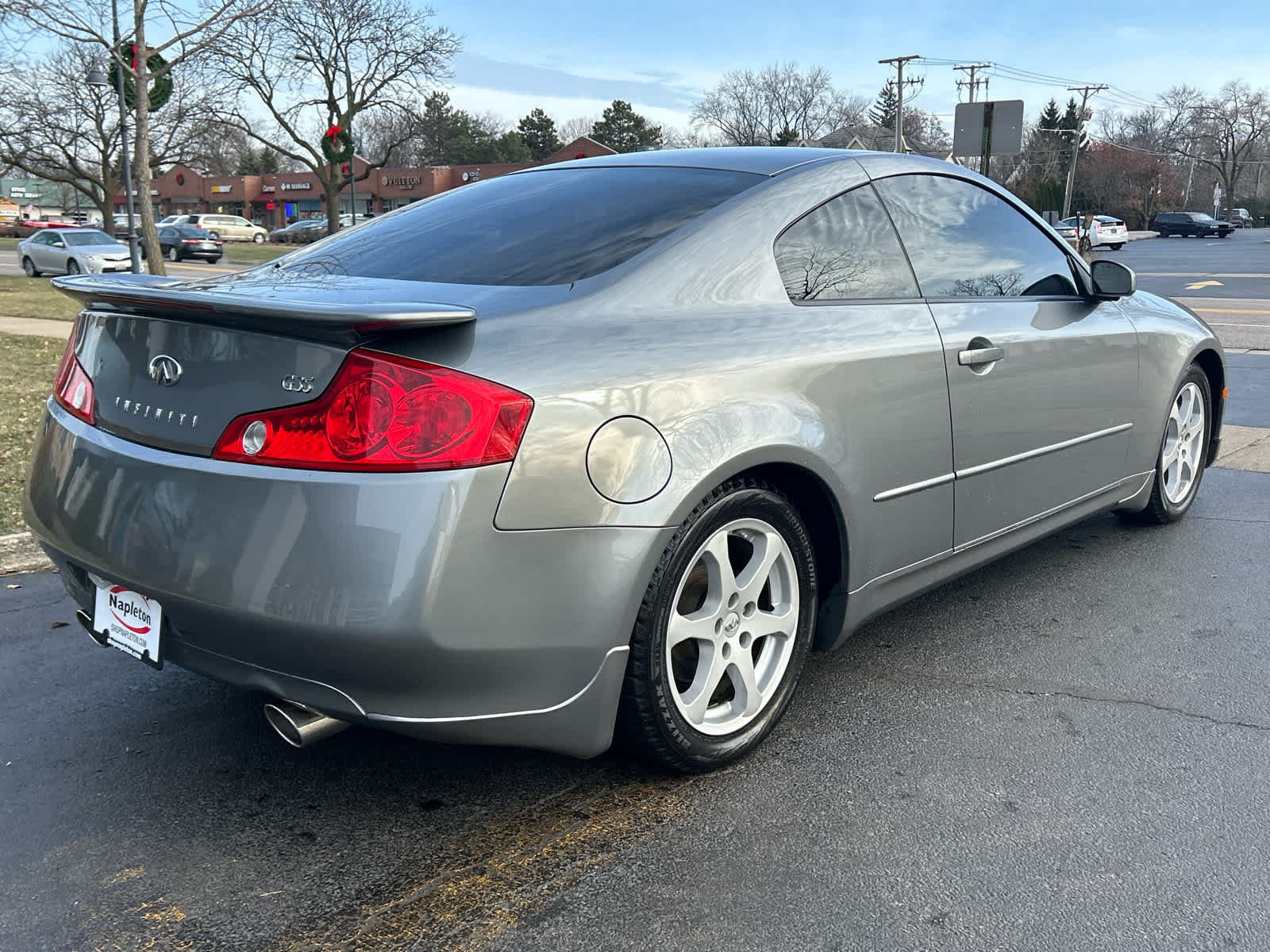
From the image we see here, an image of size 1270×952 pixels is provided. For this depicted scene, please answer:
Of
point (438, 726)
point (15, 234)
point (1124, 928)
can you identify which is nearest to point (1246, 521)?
point (1124, 928)

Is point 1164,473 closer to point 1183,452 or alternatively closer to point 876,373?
point 1183,452

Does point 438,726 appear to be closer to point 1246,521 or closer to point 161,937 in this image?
point 161,937

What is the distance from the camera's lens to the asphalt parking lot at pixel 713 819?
2139 mm

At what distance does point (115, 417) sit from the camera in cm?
246

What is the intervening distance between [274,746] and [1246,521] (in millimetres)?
4401

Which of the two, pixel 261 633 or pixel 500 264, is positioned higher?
pixel 500 264

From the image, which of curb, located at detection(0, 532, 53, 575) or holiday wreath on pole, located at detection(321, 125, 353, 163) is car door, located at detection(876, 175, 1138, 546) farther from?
holiday wreath on pole, located at detection(321, 125, 353, 163)

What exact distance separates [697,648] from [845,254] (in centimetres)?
120

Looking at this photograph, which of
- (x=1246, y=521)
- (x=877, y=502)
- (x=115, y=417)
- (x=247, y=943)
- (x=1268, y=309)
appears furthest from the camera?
(x=1268, y=309)

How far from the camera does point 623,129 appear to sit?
88.1m

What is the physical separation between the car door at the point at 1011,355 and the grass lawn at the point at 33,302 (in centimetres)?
1210

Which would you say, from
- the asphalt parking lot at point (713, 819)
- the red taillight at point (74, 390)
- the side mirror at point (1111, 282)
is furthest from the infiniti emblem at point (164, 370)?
A: the side mirror at point (1111, 282)

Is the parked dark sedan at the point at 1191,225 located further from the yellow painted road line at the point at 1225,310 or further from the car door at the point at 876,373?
the car door at the point at 876,373

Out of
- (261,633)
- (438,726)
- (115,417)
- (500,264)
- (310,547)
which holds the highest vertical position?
(500,264)
